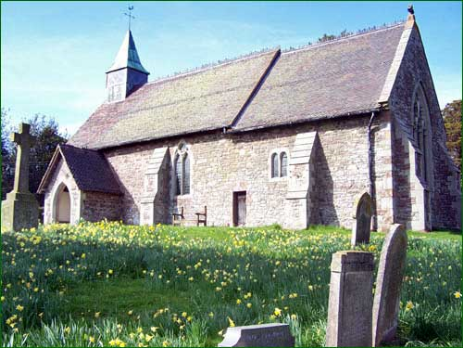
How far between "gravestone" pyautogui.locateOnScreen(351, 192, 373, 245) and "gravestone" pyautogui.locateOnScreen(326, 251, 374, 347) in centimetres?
739

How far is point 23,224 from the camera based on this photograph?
567 inches

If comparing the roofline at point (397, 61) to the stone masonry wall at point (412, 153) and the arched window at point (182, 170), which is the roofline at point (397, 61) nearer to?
the stone masonry wall at point (412, 153)

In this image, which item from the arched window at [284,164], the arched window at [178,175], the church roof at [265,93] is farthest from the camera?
the arched window at [178,175]

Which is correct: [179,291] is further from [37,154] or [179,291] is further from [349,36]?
[37,154]

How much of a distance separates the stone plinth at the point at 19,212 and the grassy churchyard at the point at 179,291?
3.24m

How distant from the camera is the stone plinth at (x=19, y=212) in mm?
14195

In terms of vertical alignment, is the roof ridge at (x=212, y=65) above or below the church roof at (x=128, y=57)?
below

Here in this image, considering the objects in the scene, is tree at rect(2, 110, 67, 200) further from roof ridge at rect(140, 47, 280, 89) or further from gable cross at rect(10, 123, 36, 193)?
gable cross at rect(10, 123, 36, 193)

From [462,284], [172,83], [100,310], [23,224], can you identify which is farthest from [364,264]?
[172,83]

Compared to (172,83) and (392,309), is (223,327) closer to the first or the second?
(392,309)

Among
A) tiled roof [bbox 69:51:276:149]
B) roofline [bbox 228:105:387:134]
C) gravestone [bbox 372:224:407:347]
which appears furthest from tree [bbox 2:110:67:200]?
gravestone [bbox 372:224:407:347]

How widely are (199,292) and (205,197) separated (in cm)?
1587

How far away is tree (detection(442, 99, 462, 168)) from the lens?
122 ft

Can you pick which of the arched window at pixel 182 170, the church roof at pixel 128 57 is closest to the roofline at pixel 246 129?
the arched window at pixel 182 170
